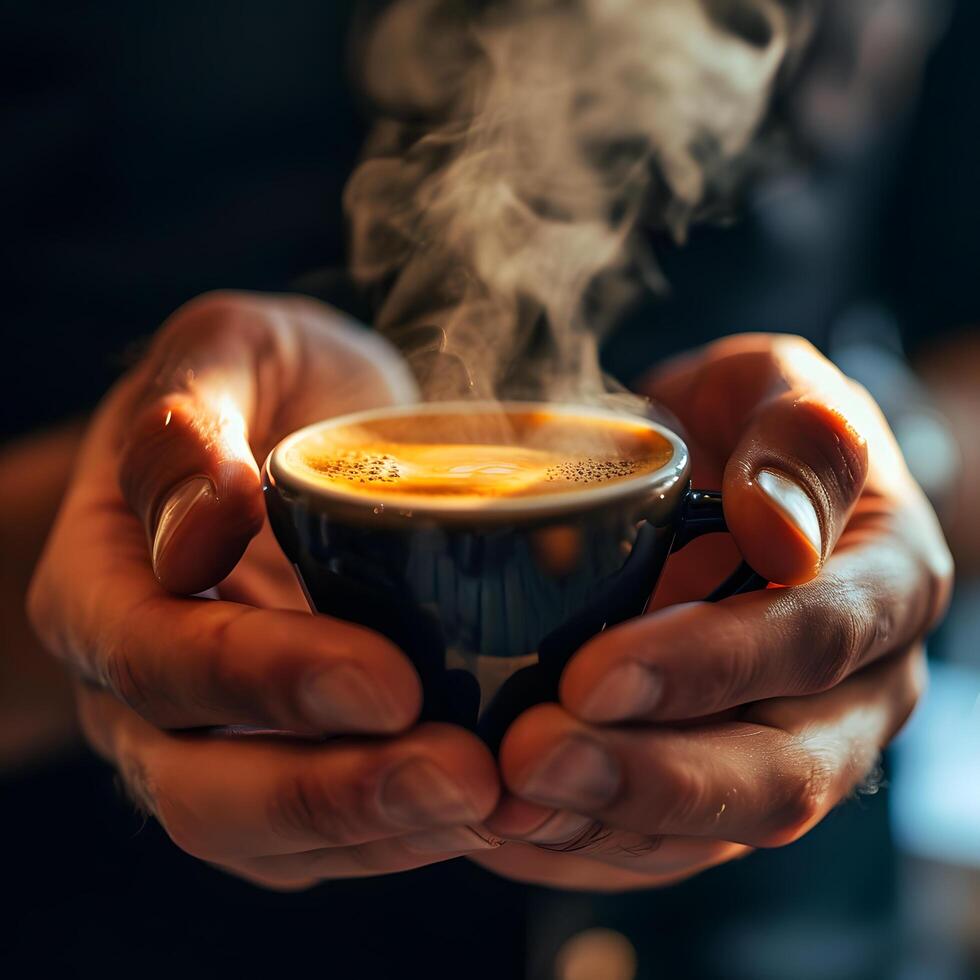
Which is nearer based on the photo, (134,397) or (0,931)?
(134,397)

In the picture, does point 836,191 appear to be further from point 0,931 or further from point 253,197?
point 0,931

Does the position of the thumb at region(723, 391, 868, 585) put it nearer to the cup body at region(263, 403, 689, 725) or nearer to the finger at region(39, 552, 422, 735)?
the cup body at region(263, 403, 689, 725)

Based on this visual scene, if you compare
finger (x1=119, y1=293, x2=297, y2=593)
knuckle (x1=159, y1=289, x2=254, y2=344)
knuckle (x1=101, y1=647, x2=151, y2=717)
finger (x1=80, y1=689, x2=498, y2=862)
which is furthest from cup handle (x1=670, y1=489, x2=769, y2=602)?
knuckle (x1=159, y1=289, x2=254, y2=344)

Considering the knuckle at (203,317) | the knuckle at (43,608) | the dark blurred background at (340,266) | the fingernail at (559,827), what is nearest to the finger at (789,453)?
the fingernail at (559,827)

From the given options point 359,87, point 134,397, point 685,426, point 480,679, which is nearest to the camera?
point 480,679

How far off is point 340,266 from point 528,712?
105cm

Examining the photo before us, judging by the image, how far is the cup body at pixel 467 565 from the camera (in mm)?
625

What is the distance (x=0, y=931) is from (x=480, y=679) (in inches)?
38.0

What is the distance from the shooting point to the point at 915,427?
166cm

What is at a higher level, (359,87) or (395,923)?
(359,87)

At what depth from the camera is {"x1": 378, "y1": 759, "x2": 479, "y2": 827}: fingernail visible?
0.65 metres

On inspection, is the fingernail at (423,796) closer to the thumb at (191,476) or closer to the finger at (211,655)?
the finger at (211,655)

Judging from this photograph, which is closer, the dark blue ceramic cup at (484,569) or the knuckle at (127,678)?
the dark blue ceramic cup at (484,569)

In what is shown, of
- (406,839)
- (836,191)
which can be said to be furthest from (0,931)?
(836,191)
